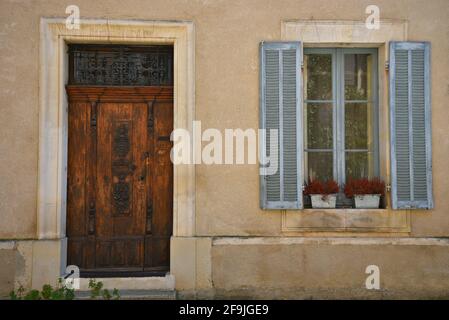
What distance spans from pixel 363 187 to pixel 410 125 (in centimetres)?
84

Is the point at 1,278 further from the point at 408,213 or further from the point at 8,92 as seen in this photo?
the point at 408,213

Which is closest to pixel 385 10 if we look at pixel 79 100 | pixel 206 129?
pixel 206 129

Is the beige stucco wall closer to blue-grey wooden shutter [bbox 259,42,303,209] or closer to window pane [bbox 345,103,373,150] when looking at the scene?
blue-grey wooden shutter [bbox 259,42,303,209]

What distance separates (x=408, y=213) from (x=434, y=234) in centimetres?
37

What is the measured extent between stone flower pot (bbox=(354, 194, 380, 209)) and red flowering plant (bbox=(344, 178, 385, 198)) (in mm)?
34

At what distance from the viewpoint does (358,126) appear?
16.7 feet

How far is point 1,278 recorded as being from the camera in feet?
15.1

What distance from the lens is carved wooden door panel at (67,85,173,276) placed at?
4980 millimetres

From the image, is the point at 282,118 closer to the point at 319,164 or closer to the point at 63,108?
the point at 319,164

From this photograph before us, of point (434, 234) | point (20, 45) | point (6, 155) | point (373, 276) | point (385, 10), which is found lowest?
point (373, 276)

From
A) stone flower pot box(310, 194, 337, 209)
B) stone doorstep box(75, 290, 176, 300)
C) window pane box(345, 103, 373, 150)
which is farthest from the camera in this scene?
window pane box(345, 103, 373, 150)

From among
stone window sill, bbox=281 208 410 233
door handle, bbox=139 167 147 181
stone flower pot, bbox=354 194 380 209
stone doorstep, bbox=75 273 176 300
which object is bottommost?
stone doorstep, bbox=75 273 176 300

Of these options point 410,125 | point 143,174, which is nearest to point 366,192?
point 410,125

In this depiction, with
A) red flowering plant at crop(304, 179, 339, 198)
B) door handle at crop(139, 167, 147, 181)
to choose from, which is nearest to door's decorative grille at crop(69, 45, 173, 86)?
door handle at crop(139, 167, 147, 181)
